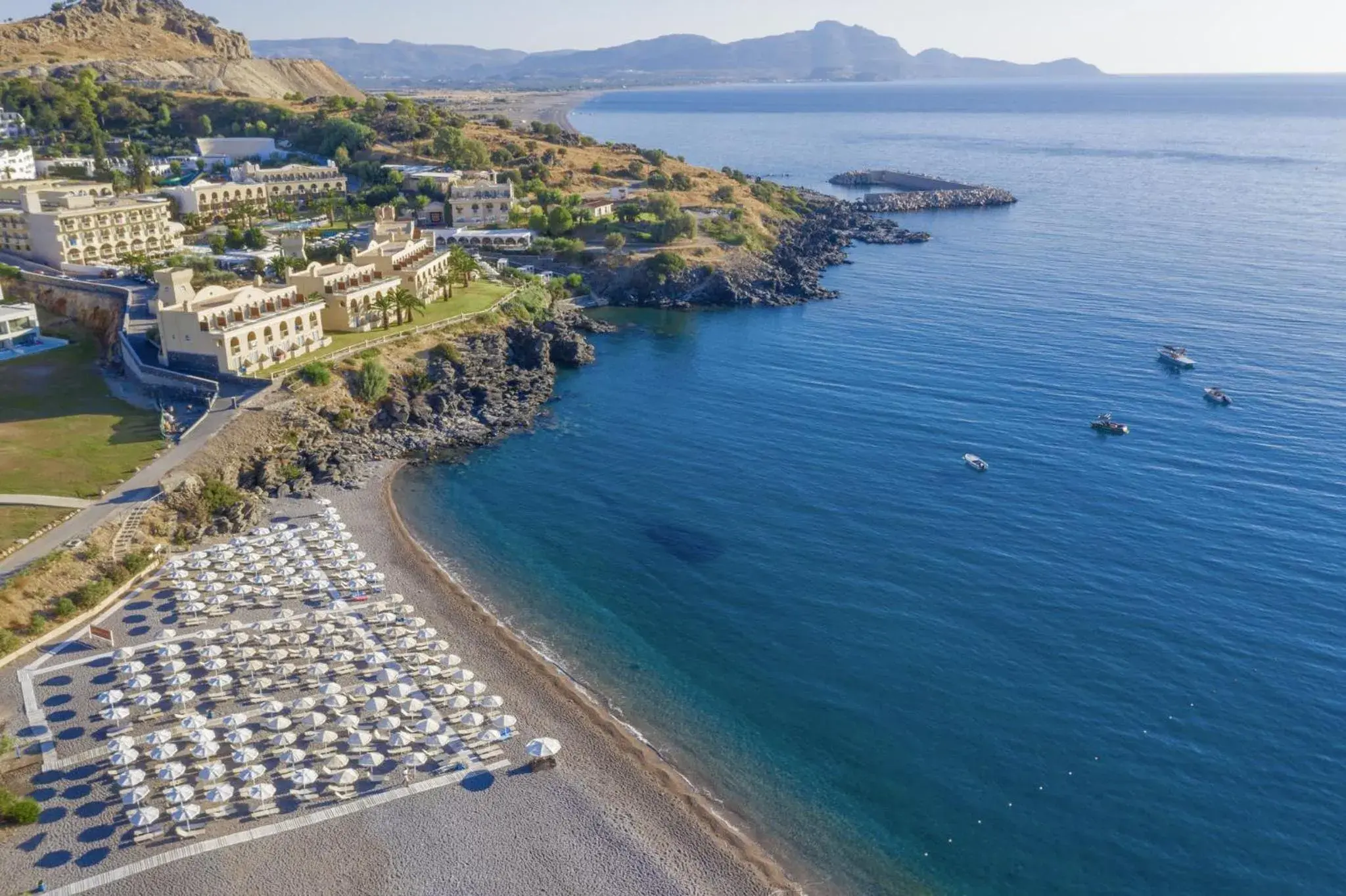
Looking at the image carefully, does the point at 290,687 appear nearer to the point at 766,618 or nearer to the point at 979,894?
the point at 766,618

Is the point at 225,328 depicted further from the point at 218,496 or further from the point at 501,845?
the point at 501,845

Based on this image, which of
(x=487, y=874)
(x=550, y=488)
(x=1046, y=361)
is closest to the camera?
(x=487, y=874)

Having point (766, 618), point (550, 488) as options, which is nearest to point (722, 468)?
point (550, 488)

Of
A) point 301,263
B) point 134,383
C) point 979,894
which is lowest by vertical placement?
point 979,894

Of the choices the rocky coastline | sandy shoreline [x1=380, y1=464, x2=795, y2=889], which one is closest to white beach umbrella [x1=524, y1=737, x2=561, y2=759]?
sandy shoreline [x1=380, y1=464, x2=795, y2=889]

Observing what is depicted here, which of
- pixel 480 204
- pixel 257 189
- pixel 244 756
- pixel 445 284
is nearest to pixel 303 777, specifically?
pixel 244 756
